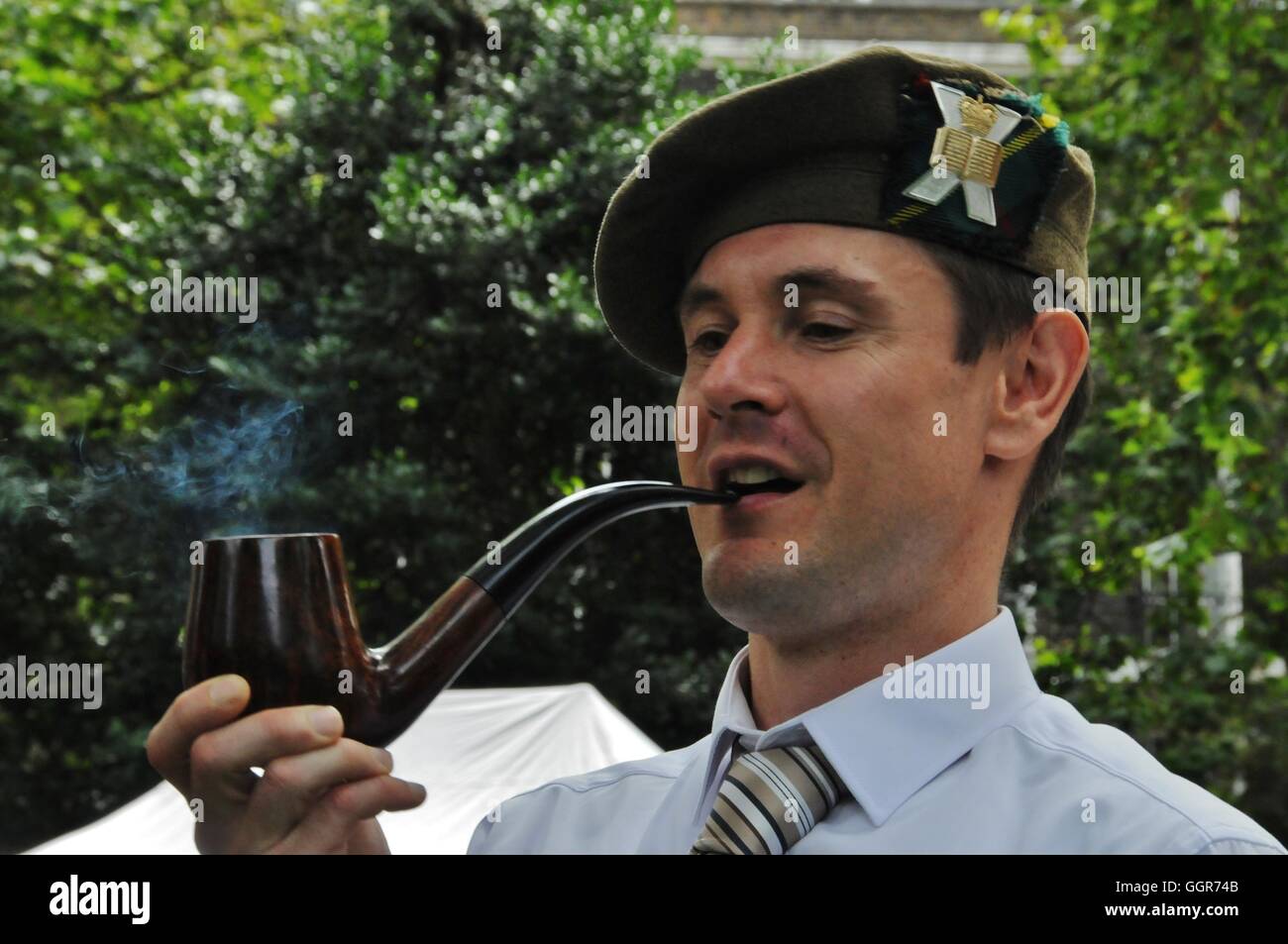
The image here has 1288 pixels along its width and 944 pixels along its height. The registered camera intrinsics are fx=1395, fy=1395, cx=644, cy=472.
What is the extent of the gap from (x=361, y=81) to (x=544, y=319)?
1.91m

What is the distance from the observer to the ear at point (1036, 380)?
5.45 feet

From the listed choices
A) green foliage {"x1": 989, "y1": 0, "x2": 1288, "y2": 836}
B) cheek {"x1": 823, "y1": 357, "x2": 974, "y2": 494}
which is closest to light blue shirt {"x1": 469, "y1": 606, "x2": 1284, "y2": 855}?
cheek {"x1": 823, "y1": 357, "x2": 974, "y2": 494}

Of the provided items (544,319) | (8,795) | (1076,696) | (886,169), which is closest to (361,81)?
(544,319)

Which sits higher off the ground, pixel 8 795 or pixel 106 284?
pixel 106 284

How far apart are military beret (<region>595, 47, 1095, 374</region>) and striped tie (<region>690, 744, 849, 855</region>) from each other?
615 millimetres

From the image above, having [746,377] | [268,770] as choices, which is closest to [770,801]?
[746,377]

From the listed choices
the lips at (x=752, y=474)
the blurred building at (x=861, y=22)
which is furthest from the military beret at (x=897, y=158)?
the blurred building at (x=861, y=22)

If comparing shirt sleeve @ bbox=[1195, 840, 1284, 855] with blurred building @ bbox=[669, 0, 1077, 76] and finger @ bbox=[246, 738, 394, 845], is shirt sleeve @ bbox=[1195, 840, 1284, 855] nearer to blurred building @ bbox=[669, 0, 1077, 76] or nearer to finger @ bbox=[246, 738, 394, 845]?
finger @ bbox=[246, 738, 394, 845]

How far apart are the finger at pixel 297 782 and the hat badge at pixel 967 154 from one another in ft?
2.88
